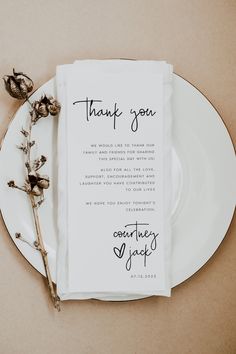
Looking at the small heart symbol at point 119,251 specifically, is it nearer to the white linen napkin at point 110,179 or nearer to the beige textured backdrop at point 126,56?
the white linen napkin at point 110,179

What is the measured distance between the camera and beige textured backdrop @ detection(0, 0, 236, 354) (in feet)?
3.49

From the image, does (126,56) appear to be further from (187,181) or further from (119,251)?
(119,251)

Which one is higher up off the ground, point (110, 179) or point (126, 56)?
point (126, 56)

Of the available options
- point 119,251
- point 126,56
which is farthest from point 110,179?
point 126,56

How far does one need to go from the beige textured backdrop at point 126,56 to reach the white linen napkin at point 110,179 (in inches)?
2.8

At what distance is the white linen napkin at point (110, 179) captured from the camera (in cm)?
101

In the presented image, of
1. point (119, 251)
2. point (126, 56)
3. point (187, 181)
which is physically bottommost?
point (119, 251)

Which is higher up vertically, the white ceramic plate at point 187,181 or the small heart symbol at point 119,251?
the white ceramic plate at point 187,181

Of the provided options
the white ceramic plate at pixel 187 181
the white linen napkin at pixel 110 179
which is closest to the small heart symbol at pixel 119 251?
the white linen napkin at pixel 110 179

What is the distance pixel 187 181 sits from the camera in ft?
3.42

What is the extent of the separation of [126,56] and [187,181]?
0.31 m

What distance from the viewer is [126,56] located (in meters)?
1.07

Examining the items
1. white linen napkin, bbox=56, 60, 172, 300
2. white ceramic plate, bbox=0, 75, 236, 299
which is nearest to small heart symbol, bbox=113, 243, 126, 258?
white linen napkin, bbox=56, 60, 172, 300

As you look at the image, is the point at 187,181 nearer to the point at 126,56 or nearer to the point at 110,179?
the point at 110,179
